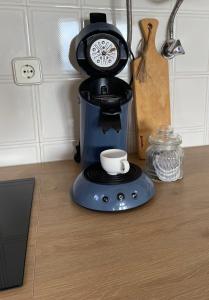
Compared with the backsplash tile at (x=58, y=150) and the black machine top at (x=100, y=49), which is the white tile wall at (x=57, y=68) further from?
the black machine top at (x=100, y=49)

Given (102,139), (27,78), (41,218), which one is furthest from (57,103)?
(41,218)

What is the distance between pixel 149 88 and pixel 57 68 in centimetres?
30

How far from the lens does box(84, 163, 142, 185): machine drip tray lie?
2.02 ft

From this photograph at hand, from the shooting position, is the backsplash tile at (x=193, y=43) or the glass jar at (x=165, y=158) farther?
the backsplash tile at (x=193, y=43)

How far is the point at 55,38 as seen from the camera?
83 cm

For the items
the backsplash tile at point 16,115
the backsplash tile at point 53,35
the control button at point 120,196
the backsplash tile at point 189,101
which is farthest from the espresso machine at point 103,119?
the backsplash tile at point 189,101

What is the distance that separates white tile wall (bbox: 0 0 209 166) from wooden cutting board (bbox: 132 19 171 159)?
41 millimetres

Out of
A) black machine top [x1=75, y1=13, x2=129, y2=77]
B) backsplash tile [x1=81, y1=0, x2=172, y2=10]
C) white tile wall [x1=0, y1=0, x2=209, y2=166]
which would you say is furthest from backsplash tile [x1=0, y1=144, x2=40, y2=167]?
backsplash tile [x1=81, y1=0, x2=172, y2=10]

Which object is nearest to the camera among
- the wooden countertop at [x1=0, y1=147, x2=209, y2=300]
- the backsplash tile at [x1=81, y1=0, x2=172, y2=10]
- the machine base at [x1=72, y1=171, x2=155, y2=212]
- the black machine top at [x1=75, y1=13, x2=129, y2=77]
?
the wooden countertop at [x1=0, y1=147, x2=209, y2=300]

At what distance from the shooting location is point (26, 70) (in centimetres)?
82

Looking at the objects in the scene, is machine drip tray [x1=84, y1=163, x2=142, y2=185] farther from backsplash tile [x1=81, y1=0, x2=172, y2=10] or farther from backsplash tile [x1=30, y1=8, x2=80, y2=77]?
backsplash tile [x1=81, y1=0, x2=172, y2=10]

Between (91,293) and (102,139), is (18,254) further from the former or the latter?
(102,139)

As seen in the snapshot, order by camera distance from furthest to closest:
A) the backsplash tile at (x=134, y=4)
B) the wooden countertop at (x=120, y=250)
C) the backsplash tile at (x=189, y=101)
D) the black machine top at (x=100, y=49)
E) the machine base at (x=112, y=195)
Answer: the backsplash tile at (x=189, y=101) < the backsplash tile at (x=134, y=4) < the black machine top at (x=100, y=49) < the machine base at (x=112, y=195) < the wooden countertop at (x=120, y=250)

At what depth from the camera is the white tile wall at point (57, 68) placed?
80cm
